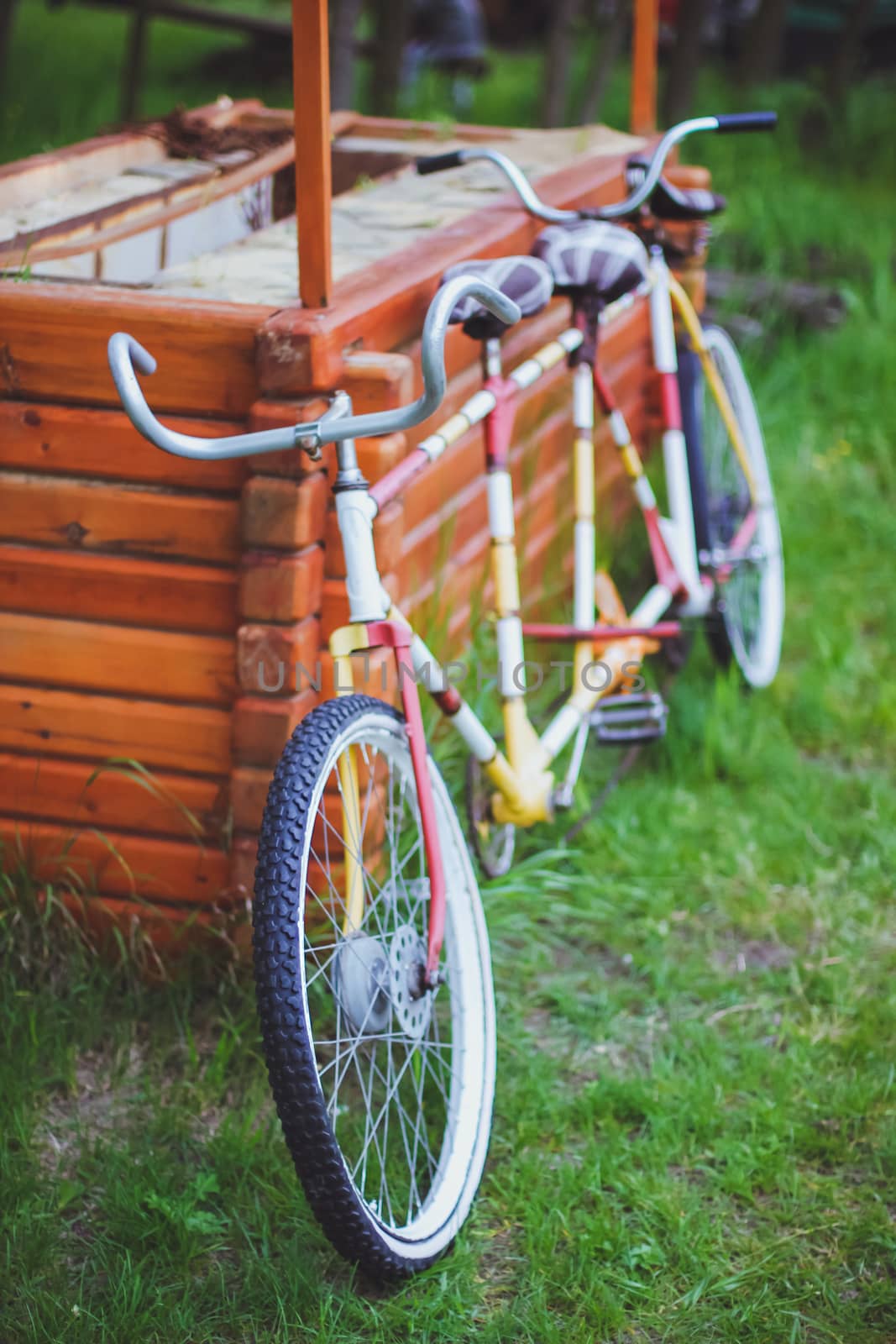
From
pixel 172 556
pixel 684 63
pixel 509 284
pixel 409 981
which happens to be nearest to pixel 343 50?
pixel 684 63

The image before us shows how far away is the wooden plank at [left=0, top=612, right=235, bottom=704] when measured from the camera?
2.46m

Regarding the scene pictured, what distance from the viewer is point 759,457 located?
4.16 meters

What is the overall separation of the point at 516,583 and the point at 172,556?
760 mm

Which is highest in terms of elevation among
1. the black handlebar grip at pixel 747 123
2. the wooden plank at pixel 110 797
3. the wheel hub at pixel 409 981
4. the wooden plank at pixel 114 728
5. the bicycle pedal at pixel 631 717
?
the black handlebar grip at pixel 747 123

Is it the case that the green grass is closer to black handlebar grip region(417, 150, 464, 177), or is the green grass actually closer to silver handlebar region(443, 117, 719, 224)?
silver handlebar region(443, 117, 719, 224)

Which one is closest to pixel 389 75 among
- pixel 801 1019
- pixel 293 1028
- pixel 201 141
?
pixel 201 141

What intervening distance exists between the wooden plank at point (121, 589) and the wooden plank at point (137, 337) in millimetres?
261

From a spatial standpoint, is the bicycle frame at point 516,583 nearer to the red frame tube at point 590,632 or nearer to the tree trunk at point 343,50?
the red frame tube at point 590,632

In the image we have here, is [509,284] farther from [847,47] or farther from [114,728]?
[847,47]

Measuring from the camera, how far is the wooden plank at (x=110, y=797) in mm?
2527

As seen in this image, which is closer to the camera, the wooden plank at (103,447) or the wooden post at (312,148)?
the wooden post at (312,148)

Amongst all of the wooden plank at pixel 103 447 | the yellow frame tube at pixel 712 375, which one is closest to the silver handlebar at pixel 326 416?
the wooden plank at pixel 103 447

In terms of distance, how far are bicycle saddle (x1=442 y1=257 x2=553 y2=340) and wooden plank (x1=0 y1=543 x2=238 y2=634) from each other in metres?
0.64

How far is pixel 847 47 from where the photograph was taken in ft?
28.3
